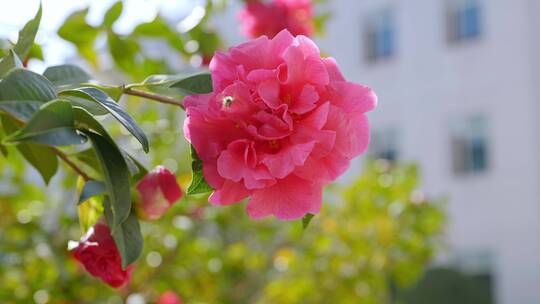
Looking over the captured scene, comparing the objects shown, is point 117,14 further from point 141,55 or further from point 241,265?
point 241,265

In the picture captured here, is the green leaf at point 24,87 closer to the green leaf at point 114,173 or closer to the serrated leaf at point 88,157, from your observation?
the green leaf at point 114,173

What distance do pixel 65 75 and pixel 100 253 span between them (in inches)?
6.4

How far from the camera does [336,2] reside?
10.1 m

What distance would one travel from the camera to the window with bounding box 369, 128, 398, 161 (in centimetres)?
953

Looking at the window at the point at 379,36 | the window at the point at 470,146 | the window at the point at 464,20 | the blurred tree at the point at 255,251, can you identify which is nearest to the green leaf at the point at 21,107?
the blurred tree at the point at 255,251

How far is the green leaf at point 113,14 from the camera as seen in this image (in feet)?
4.85

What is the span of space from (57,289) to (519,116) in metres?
7.15

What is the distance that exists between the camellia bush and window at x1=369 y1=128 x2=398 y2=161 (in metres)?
5.74

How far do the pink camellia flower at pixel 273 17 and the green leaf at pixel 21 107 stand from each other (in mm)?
1167

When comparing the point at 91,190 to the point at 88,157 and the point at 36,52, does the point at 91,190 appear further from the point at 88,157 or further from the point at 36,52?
the point at 36,52

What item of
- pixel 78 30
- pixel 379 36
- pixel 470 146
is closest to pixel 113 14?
pixel 78 30

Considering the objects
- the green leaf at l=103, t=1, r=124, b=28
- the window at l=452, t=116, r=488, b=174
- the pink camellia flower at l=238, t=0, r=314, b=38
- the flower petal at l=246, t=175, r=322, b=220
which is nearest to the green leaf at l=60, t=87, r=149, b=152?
the flower petal at l=246, t=175, r=322, b=220

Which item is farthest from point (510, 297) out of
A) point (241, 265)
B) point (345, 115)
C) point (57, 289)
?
point (345, 115)

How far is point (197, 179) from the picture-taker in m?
0.72
